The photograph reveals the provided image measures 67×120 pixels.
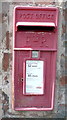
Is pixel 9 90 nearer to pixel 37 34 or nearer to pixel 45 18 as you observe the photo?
pixel 37 34

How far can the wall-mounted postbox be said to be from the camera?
192cm

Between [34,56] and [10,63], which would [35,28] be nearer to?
[34,56]

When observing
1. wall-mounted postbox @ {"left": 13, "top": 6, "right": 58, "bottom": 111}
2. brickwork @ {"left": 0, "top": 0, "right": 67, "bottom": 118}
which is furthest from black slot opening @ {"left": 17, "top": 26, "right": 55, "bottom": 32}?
brickwork @ {"left": 0, "top": 0, "right": 67, "bottom": 118}

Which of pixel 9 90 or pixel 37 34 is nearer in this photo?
pixel 37 34

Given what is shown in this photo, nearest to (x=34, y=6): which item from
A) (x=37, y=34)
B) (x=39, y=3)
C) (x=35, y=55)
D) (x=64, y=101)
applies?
(x=39, y=3)

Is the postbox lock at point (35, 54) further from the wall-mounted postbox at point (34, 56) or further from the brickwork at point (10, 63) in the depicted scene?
the brickwork at point (10, 63)

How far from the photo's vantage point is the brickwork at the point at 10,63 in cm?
201

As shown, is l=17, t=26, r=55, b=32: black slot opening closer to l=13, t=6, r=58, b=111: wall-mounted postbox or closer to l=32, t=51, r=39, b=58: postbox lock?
l=13, t=6, r=58, b=111: wall-mounted postbox

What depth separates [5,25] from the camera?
2027 millimetres

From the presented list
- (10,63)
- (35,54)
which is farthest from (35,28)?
(10,63)

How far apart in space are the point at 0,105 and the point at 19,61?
528mm

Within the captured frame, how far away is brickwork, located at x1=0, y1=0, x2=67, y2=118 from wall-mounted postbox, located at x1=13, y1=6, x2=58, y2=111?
0.09 metres

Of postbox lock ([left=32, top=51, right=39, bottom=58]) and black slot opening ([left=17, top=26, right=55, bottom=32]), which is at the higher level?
black slot opening ([left=17, top=26, right=55, bottom=32])

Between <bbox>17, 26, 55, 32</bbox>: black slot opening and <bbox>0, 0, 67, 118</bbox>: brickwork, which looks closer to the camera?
<bbox>17, 26, 55, 32</bbox>: black slot opening
